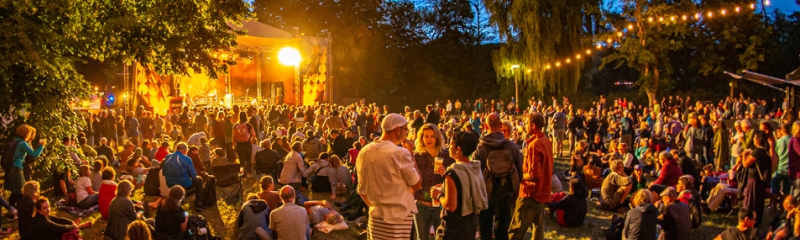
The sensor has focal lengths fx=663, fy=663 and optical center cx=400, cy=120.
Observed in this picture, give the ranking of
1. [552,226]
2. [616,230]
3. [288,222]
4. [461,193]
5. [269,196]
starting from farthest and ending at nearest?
1. [552,226]
2. [616,230]
3. [269,196]
4. [288,222]
5. [461,193]

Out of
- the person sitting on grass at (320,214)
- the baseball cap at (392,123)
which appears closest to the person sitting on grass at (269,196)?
the person sitting on grass at (320,214)

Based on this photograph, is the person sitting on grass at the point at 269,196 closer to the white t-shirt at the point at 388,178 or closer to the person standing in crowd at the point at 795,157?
the white t-shirt at the point at 388,178

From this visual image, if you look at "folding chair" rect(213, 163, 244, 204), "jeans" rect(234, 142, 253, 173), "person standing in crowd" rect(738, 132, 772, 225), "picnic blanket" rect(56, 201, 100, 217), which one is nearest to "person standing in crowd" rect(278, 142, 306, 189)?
"folding chair" rect(213, 163, 244, 204)

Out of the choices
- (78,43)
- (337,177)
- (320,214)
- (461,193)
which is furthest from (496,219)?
(78,43)

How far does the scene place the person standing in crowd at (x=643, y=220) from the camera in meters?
6.18

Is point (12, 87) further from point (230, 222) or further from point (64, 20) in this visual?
point (230, 222)

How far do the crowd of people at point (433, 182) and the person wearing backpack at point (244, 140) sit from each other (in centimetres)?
4

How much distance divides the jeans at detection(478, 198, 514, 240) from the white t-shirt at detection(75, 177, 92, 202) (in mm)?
6107

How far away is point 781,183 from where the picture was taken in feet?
26.3

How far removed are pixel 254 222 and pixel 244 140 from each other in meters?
5.57

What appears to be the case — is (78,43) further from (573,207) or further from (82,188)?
(573,207)

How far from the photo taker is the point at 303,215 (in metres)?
6.27

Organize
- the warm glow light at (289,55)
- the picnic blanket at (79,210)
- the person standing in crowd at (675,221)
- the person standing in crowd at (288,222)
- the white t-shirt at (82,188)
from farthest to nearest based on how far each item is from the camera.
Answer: the warm glow light at (289,55), the white t-shirt at (82,188), the picnic blanket at (79,210), the person standing in crowd at (675,221), the person standing in crowd at (288,222)

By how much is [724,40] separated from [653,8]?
5.09m
